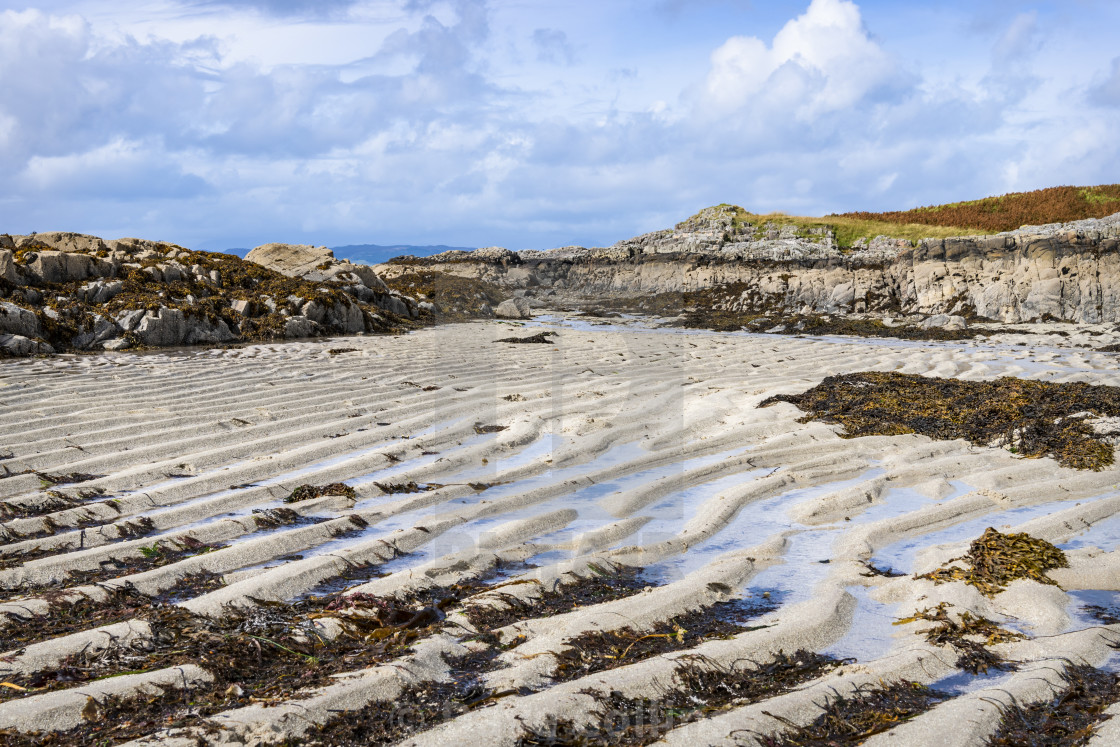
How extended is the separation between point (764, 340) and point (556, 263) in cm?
2123

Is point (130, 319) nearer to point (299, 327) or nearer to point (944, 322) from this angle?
point (299, 327)

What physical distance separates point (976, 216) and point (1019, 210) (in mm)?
1798

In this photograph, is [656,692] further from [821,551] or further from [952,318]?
[952,318]

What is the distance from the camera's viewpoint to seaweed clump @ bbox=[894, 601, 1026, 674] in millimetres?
2652

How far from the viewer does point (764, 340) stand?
1688 cm

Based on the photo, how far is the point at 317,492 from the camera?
4445 mm

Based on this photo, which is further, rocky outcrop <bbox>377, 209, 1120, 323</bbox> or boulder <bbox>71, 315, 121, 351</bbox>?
rocky outcrop <bbox>377, 209, 1120, 323</bbox>

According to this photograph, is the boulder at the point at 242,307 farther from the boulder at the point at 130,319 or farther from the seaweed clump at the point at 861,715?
the seaweed clump at the point at 861,715

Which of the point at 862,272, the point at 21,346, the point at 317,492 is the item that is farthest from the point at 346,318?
the point at 862,272

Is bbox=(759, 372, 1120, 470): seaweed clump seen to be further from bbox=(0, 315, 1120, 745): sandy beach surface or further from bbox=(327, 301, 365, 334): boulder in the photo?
bbox=(327, 301, 365, 334): boulder

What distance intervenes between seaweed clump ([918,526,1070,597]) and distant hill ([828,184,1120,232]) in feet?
101

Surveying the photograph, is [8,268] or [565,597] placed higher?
[8,268]

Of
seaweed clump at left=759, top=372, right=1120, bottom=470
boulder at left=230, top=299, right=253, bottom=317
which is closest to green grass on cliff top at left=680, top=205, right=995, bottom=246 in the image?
seaweed clump at left=759, top=372, right=1120, bottom=470

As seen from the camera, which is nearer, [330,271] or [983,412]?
[983,412]
